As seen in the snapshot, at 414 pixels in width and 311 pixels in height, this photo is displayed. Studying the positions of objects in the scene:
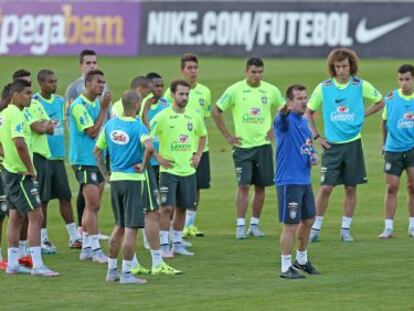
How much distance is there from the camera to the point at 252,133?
62.0ft

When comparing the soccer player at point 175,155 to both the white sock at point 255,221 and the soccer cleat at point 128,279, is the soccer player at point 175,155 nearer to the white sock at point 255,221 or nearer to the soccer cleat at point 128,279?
the white sock at point 255,221

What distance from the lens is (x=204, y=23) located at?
44562mm

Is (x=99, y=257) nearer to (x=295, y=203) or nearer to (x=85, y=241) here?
(x=85, y=241)

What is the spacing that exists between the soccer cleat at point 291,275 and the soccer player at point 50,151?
3754 mm

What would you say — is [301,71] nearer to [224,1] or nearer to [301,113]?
[224,1]

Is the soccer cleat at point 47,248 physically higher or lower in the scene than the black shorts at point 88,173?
lower

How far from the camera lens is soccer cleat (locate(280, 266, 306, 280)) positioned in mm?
14961

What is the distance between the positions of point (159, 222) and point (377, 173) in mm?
8992

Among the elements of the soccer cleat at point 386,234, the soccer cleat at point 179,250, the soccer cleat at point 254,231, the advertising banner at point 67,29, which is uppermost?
the advertising banner at point 67,29

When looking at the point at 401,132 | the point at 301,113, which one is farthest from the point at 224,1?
the point at 301,113

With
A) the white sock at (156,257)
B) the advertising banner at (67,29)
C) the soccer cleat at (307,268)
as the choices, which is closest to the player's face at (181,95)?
the white sock at (156,257)

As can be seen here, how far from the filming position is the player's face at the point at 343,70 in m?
18.0

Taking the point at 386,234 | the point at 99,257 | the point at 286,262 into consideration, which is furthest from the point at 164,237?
the point at 386,234

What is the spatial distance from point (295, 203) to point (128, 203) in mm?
2036
